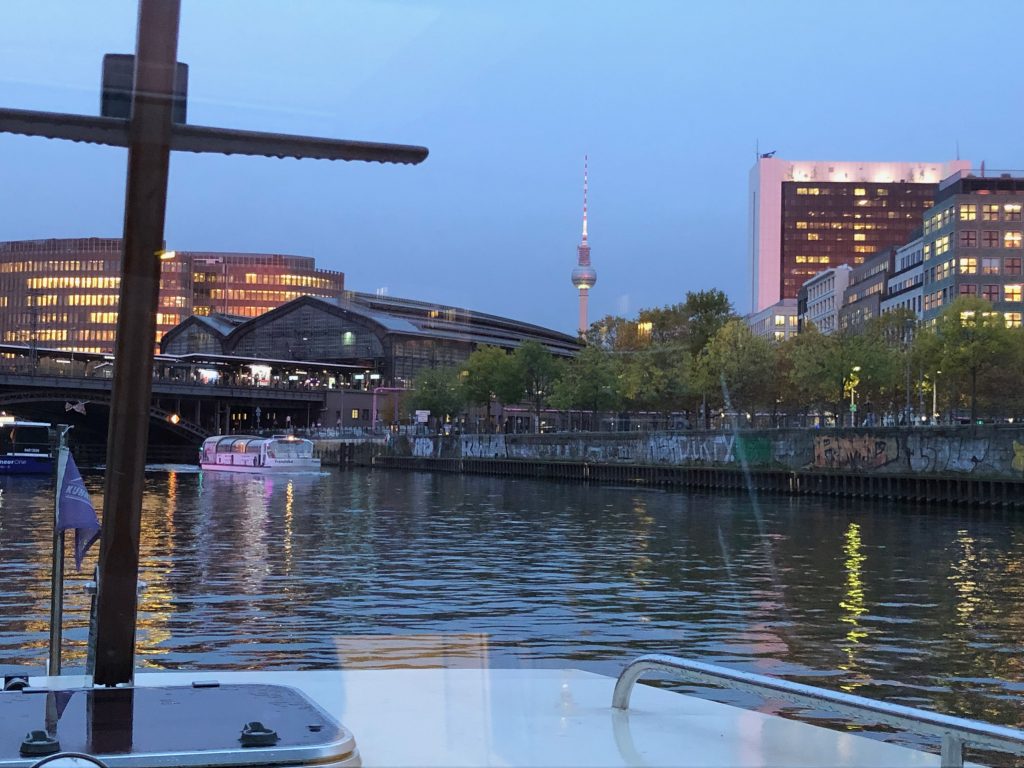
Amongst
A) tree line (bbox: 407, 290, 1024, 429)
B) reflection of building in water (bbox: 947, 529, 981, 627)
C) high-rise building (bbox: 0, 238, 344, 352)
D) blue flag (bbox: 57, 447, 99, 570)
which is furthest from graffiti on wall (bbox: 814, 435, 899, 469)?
blue flag (bbox: 57, 447, 99, 570)

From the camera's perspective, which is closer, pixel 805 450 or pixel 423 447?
pixel 805 450

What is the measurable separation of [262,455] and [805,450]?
153ft

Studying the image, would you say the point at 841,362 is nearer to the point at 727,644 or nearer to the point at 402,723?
the point at 727,644

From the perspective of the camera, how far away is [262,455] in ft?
333

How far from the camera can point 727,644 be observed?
17.7 metres

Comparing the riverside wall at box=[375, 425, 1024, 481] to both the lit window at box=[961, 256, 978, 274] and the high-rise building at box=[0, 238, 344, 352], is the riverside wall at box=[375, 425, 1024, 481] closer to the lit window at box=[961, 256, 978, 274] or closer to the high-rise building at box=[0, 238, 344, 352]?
the high-rise building at box=[0, 238, 344, 352]

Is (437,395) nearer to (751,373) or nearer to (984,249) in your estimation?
(751,373)

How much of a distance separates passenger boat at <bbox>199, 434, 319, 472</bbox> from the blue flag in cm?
8974

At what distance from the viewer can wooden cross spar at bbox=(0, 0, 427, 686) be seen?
5.50 m

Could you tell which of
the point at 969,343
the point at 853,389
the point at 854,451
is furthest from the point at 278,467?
the point at 969,343

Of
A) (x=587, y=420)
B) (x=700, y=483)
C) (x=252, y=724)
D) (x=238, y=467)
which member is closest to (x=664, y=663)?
(x=252, y=724)

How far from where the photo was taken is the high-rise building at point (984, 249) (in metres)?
127

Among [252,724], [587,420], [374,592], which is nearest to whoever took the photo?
[252,724]

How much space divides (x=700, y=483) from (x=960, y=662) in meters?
61.5
